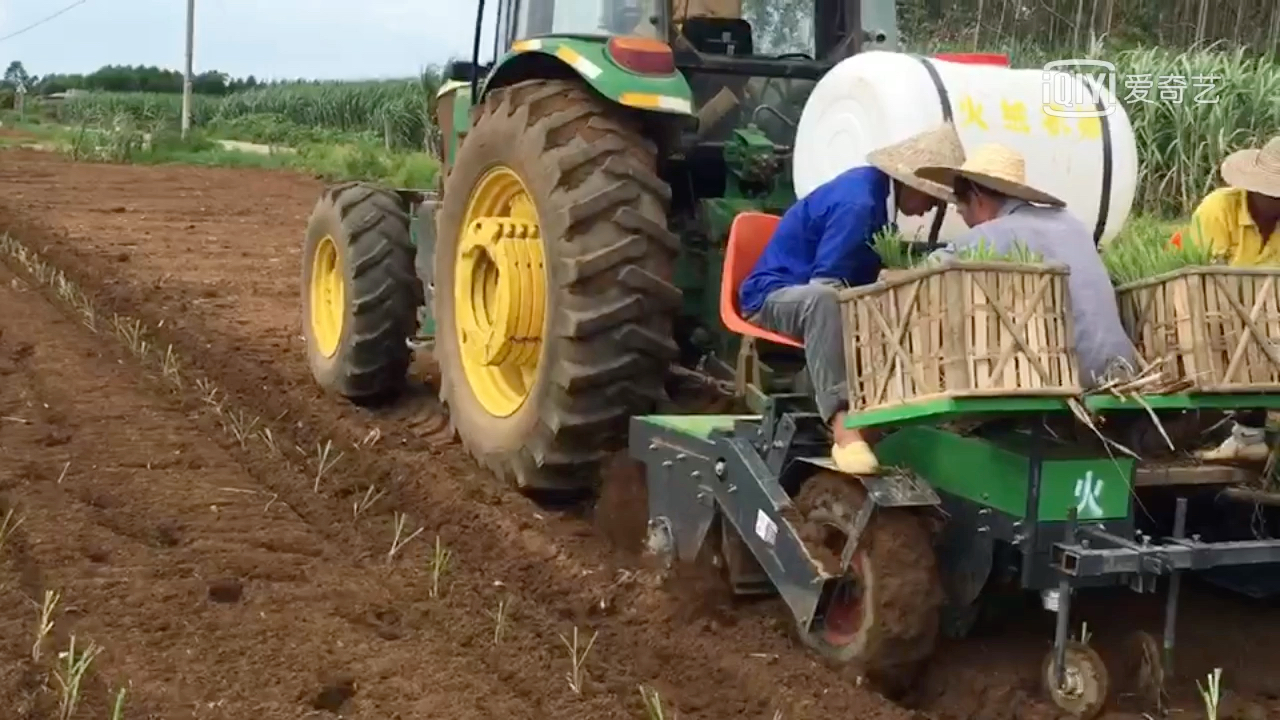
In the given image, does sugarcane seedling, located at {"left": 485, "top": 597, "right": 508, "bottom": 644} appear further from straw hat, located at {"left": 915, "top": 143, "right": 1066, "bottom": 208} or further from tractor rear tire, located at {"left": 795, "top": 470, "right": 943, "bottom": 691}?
straw hat, located at {"left": 915, "top": 143, "right": 1066, "bottom": 208}

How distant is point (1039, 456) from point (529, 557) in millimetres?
1927

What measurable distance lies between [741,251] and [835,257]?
1.76 ft

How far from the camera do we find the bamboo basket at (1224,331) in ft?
11.1

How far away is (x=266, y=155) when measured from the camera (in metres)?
26.1

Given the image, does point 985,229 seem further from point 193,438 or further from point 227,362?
point 227,362

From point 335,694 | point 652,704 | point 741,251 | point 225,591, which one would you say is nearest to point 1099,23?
point 741,251

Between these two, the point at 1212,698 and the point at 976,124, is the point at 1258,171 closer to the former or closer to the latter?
the point at 976,124

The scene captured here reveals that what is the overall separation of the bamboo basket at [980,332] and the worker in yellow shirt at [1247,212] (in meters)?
1.16

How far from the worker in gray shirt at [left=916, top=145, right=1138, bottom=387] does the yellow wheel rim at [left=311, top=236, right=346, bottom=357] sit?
12.7 ft

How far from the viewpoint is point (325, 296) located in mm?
7207

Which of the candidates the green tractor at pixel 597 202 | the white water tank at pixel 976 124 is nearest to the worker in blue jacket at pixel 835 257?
the white water tank at pixel 976 124

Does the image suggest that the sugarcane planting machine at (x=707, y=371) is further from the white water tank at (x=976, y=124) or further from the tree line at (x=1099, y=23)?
the tree line at (x=1099, y=23)

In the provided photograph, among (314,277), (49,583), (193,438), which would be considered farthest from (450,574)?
(314,277)

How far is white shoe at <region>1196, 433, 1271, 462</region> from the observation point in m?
3.69
